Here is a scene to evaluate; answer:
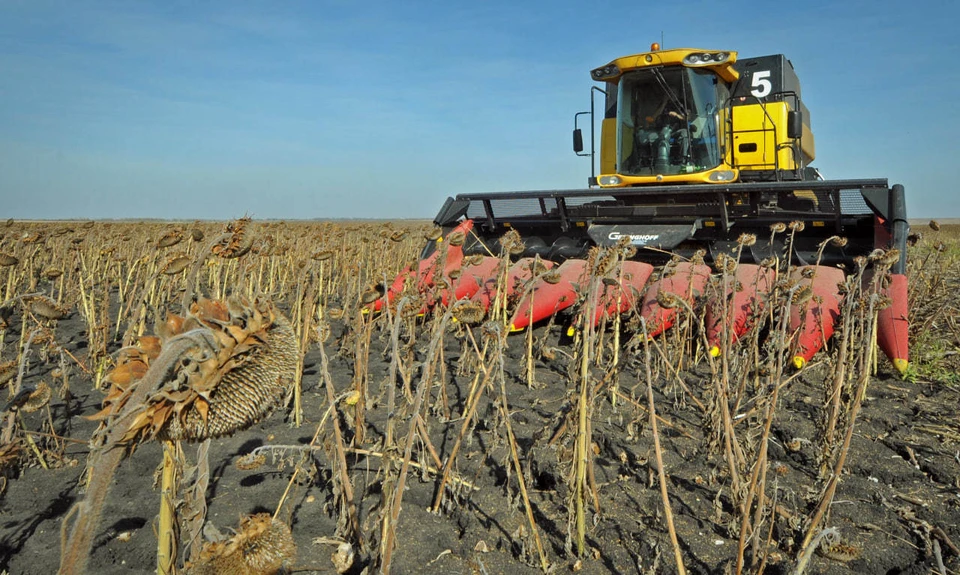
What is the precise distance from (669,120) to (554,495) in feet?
21.3

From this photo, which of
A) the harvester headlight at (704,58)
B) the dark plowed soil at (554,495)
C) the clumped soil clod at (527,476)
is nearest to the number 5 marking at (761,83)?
the harvester headlight at (704,58)

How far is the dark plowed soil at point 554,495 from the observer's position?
2533 millimetres

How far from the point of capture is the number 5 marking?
937 centimetres

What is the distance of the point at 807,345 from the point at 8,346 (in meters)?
6.33

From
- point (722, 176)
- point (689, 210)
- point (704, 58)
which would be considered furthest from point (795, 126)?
point (689, 210)

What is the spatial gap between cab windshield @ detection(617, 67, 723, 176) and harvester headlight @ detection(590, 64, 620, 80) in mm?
158

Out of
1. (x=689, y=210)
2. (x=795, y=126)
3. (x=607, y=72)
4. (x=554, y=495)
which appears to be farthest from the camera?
(x=607, y=72)

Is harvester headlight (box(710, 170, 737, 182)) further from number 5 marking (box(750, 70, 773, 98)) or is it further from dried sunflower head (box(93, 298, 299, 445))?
dried sunflower head (box(93, 298, 299, 445))

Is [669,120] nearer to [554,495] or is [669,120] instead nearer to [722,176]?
[722,176]

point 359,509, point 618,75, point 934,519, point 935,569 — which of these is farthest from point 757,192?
point 359,509

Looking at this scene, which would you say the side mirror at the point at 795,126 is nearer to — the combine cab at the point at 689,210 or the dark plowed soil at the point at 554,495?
the combine cab at the point at 689,210

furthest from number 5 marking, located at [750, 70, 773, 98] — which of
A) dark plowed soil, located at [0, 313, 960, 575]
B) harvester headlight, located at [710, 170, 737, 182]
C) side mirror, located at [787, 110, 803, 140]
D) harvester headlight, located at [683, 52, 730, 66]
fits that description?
dark plowed soil, located at [0, 313, 960, 575]

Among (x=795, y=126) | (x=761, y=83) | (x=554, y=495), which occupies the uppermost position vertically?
(x=761, y=83)

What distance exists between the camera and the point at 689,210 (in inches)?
284
